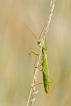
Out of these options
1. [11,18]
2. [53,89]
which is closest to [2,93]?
[53,89]

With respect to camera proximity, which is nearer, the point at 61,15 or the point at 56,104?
the point at 56,104

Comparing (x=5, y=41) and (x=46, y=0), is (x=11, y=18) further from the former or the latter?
(x=46, y=0)

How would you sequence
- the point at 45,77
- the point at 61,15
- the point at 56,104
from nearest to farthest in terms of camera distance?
the point at 45,77 → the point at 56,104 → the point at 61,15

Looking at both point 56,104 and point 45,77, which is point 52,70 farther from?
point 45,77

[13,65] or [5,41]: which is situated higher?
[5,41]

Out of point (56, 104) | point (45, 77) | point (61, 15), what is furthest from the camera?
point (61, 15)

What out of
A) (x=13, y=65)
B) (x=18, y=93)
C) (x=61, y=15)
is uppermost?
(x=61, y=15)

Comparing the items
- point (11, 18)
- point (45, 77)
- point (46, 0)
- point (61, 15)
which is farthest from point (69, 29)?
point (45, 77)
